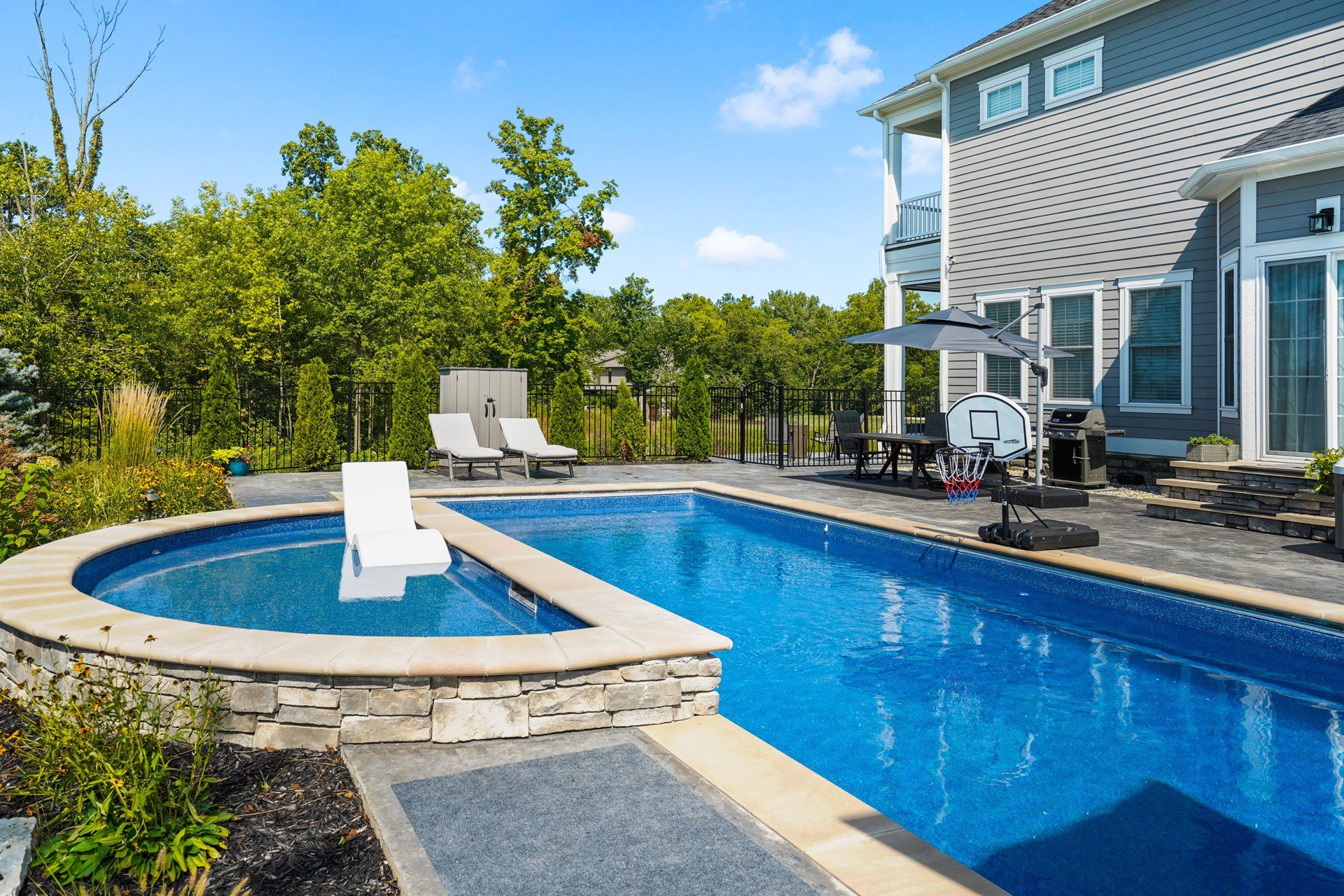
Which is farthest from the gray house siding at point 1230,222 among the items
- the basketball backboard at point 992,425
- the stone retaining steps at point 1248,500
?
the basketball backboard at point 992,425

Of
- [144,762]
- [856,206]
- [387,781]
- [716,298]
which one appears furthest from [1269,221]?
[716,298]

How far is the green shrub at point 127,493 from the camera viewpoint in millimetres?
6973

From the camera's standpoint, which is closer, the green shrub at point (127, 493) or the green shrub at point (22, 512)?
the green shrub at point (22, 512)

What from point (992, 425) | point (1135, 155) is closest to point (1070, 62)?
point (1135, 155)

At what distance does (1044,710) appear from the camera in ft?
13.6

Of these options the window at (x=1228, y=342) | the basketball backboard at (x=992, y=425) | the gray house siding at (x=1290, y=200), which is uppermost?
the gray house siding at (x=1290, y=200)

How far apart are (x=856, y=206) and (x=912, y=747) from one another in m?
37.4

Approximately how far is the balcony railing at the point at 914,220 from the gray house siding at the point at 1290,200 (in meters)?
6.95

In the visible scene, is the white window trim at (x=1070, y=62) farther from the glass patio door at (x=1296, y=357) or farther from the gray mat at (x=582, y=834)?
the gray mat at (x=582, y=834)

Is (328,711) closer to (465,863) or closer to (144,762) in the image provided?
(144,762)

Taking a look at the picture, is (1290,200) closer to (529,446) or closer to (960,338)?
(960,338)

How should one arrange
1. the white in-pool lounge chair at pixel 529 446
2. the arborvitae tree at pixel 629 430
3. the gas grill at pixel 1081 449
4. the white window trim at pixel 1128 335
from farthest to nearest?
the arborvitae tree at pixel 629 430
the white in-pool lounge chair at pixel 529 446
the gas grill at pixel 1081 449
the white window trim at pixel 1128 335

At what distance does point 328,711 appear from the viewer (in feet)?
10.5

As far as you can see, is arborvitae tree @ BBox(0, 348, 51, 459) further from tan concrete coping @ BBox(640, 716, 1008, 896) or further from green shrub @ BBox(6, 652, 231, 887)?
tan concrete coping @ BBox(640, 716, 1008, 896)
